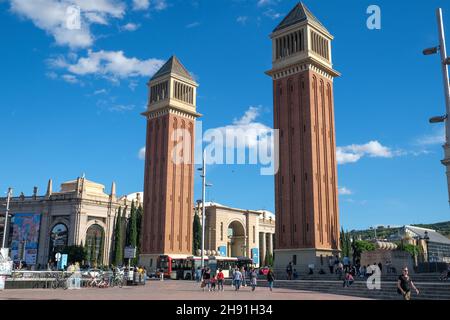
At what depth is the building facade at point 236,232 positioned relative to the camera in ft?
295

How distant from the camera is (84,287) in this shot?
3309 cm

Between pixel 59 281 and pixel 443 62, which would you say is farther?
pixel 59 281

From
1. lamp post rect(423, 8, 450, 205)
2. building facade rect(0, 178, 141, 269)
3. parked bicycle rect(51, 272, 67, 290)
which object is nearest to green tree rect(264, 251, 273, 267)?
building facade rect(0, 178, 141, 269)

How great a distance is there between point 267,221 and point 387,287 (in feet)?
256

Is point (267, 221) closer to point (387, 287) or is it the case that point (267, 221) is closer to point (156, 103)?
point (156, 103)

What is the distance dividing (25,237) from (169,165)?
3350 centimetres

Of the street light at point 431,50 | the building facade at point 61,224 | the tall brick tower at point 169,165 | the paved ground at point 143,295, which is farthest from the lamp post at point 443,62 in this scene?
the building facade at point 61,224

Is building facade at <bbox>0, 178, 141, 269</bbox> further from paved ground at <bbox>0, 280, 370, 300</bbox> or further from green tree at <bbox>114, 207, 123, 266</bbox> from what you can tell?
paved ground at <bbox>0, 280, 370, 300</bbox>

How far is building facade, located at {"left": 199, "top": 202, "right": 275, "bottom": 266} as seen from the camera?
8981cm

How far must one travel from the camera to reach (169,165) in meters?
70.2

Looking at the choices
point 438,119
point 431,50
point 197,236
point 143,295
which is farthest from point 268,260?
point 431,50

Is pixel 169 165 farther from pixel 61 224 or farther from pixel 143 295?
pixel 143 295

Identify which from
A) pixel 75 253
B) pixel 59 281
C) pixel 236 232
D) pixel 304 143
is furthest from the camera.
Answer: pixel 236 232
